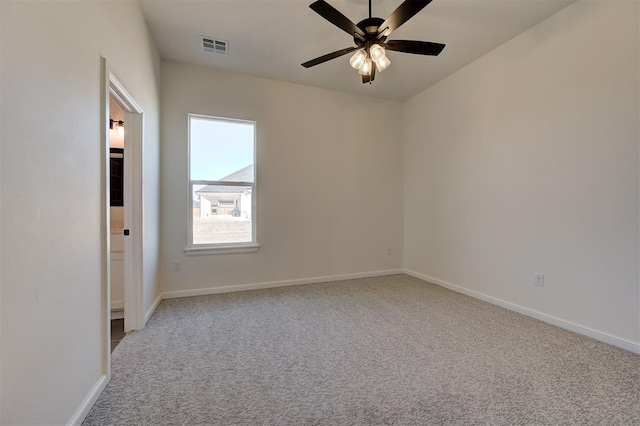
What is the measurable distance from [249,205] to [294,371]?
248cm

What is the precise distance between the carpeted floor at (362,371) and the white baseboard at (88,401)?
0.12ft

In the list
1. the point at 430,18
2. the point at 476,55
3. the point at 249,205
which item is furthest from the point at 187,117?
the point at 476,55

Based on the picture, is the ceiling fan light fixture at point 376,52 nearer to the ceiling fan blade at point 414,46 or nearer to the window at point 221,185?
the ceiling fan blade at point 414,46

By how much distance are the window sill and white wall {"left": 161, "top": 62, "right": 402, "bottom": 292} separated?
68 millimetres

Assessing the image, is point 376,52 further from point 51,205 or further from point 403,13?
point 51,205

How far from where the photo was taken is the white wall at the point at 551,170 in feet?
7.57

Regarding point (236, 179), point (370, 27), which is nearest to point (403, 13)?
point (370, 27)

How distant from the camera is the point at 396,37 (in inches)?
118

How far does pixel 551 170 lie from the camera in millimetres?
2775

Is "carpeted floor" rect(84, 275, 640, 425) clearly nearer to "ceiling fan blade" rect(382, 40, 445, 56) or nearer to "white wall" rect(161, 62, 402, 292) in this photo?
A: "white wall" rect(161, 62, 402, 292)

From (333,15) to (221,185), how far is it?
100 inches

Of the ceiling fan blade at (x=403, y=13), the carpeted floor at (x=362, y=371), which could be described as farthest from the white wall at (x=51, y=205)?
the ceiling fan blade at (x=403, y=13)

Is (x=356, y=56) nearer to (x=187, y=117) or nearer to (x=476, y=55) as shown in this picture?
(x=476, y=55)

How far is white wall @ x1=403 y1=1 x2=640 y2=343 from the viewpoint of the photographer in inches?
90.8
